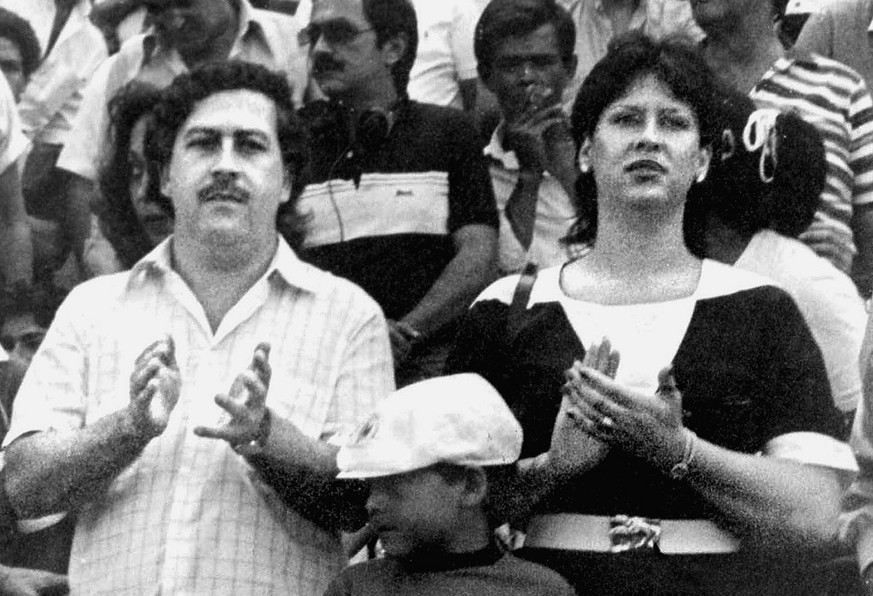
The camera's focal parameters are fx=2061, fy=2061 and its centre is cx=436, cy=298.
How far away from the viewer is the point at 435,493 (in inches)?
146

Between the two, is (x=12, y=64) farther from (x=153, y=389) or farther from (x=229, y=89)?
(x=153, y=389)

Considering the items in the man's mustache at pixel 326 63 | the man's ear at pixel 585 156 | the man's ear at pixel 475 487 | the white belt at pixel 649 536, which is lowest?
the white belt at pixel 649 536

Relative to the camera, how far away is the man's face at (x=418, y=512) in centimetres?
369

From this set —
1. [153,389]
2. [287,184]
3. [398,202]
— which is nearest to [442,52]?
[398,202]

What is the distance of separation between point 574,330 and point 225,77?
1068mm

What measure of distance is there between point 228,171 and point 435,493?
0.98 m

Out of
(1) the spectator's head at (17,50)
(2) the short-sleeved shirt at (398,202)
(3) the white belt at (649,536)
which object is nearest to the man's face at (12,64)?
(1) the spectator's head at (17,50)

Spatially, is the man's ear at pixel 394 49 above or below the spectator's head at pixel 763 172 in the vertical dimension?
above

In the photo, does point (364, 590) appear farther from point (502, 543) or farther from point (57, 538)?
point (57, 538)

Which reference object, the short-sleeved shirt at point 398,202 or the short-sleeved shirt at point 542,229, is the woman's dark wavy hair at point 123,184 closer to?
the short-sleeved shirt at point 398,202

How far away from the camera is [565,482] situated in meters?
3.79

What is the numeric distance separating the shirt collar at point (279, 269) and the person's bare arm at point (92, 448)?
15.4 inches

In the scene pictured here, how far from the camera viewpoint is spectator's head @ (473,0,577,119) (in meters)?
4.85

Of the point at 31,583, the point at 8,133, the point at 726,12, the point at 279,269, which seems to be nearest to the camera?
the point at 279,269
